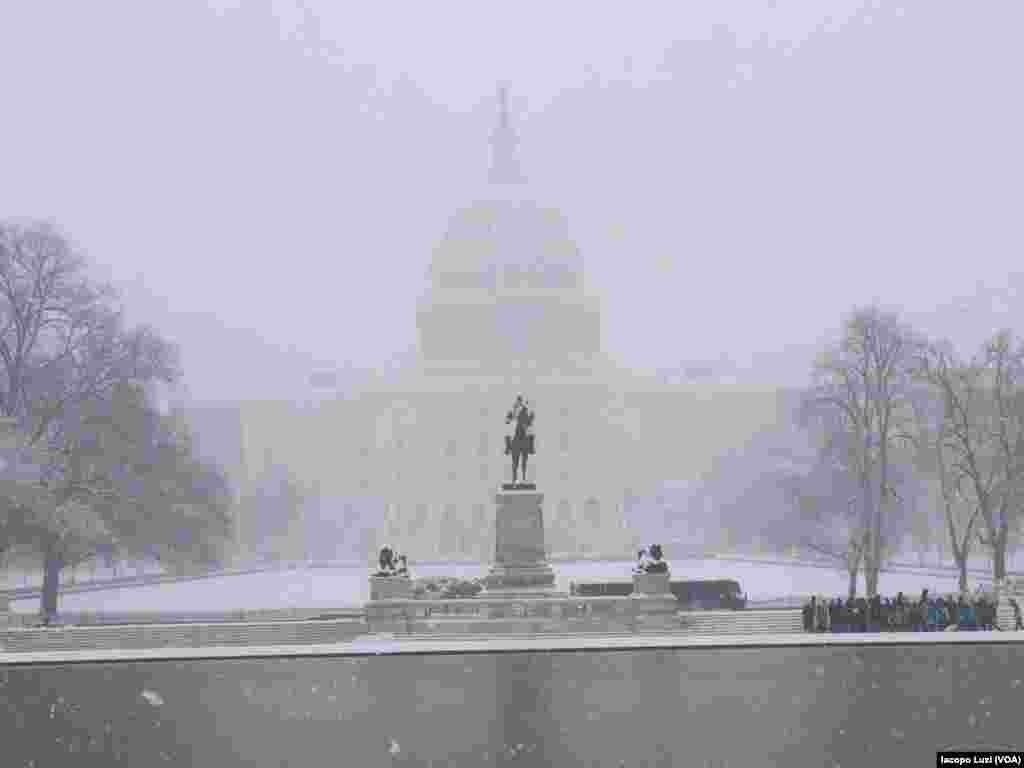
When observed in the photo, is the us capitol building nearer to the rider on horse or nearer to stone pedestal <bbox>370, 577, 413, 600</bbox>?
the rider on horse

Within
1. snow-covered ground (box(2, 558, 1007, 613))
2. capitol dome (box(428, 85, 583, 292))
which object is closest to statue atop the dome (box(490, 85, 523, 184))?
capitol dome (box(428, 85, 583, 292))

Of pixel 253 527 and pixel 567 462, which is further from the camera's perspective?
pixel 567 462

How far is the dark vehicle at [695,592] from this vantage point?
37.9 m

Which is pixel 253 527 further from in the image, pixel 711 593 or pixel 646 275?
pixel 711 593

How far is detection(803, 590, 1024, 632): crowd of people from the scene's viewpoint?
1122 inches

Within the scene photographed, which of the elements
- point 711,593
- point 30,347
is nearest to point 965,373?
point 711,593

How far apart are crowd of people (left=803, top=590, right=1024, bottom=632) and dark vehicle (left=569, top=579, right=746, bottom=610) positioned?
802 cm

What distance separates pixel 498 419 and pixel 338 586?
38285 millimetres

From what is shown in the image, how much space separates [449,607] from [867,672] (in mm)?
15732

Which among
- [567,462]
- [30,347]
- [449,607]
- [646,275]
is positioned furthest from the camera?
[646,275]

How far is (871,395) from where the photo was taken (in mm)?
48469

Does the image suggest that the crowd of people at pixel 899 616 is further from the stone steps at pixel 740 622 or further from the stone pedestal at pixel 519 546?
the stone pedestal at pixel 519 546

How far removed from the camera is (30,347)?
42656mm

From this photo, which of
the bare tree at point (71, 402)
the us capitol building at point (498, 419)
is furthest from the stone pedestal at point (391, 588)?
the us capitol building at point (498, 419)
